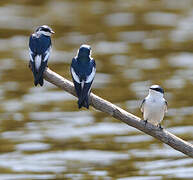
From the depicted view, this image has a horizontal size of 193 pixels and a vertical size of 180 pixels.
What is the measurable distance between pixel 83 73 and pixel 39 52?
1.66 feet

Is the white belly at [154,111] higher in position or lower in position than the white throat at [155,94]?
lower

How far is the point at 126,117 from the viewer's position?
7926 mm

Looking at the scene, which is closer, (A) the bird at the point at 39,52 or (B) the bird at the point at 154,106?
(A) the bird at the point at 39,52

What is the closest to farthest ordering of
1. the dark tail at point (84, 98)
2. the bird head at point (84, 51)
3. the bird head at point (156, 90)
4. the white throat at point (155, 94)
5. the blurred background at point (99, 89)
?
the dark tail at point (84, 98) < the bird head at point (84, 51) < the bird head at point (156, 90) < the white throat at point (155, 94) < the blurred background at point (99, 89)

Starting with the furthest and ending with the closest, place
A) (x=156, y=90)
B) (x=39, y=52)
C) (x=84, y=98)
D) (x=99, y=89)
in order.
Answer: (x=99, y=89)
(x=156, y=90)
(x=39, y=52)
(x=84, y=98)

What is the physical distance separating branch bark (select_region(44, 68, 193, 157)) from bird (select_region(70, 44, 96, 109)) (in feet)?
0.26

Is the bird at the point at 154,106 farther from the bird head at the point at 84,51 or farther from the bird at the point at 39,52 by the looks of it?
the bird at the point at 39,52

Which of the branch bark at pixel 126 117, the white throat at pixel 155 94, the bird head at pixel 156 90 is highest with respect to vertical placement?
the bird head at pixel 156 90

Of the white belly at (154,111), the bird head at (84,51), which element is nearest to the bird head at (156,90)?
the white belly at (154,111)

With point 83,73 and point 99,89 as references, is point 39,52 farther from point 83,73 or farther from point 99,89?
point 99,89

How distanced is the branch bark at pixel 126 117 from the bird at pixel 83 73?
0.26 ft

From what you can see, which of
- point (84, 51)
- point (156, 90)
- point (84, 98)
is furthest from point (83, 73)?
point (156, 90)

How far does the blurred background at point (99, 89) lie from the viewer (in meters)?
11.5

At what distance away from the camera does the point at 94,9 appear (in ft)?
58.9
